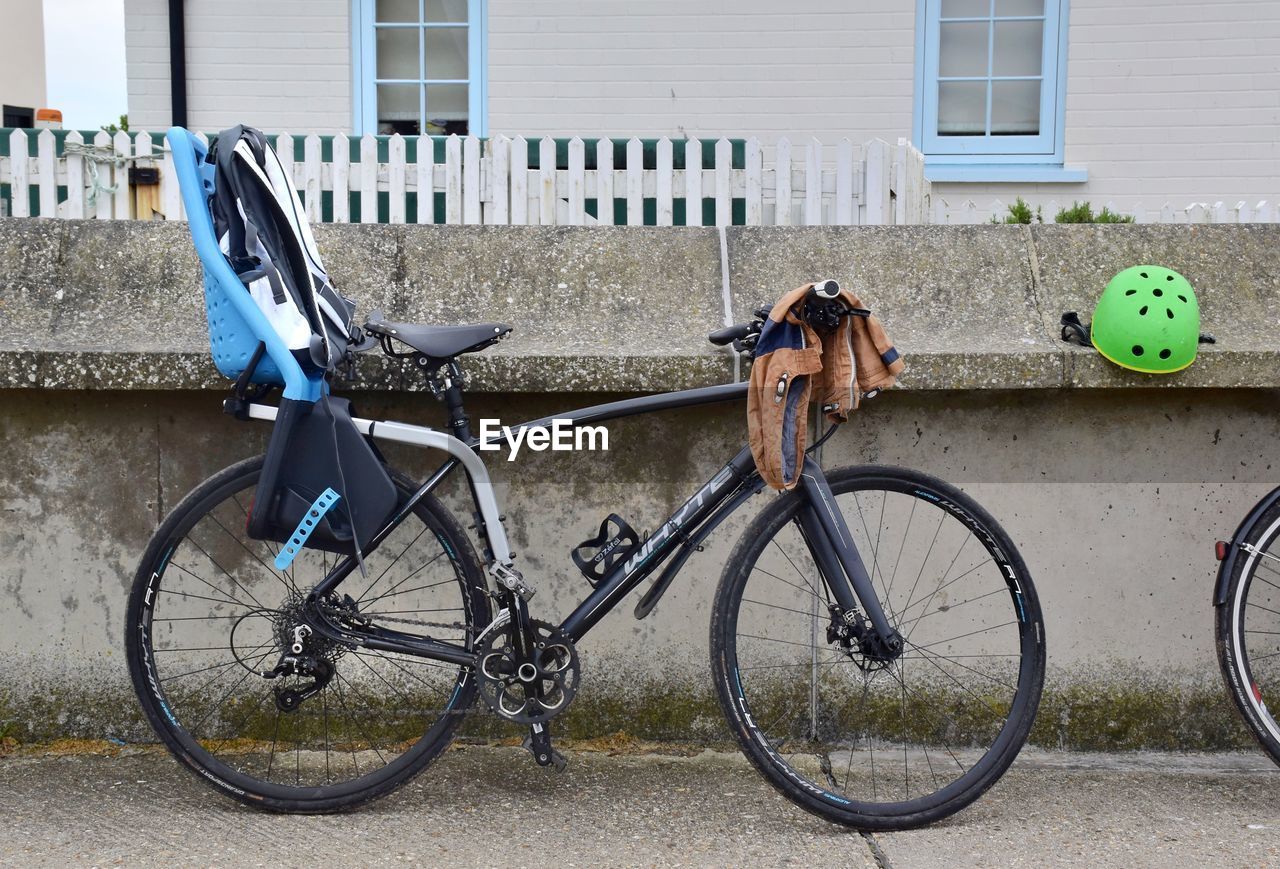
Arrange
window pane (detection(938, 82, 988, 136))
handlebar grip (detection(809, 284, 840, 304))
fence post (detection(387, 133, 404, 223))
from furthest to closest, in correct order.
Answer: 1. window pane (detection(938, 82, 988, 136))
2. fence post (detection(387, 133, 404, 223))
3. handlebar grip (detection(809, 284, 840, 304))

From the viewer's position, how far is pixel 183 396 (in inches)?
139

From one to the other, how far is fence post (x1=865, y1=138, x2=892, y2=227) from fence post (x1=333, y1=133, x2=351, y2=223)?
269 cm

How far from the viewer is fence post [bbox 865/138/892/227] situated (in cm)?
615

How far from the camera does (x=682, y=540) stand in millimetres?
3156

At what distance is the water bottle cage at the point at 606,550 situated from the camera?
10.3ft

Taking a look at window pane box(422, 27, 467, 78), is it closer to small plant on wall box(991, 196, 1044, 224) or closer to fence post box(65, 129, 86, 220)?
fence post box(65, 129, 86, 220)

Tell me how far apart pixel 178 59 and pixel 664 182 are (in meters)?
5.24

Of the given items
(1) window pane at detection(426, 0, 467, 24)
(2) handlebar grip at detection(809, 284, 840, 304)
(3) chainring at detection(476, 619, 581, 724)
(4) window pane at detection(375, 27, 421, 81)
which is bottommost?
(3) chainring at detection(476, 619, 581, 724)

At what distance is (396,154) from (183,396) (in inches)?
120

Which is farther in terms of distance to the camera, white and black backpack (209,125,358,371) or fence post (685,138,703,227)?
fence post (685,138,703,227)

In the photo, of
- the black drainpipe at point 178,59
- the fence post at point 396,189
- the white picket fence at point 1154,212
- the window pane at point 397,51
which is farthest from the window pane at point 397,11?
the white picket fence at point 1154,212

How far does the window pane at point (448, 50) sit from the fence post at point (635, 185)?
4.15m

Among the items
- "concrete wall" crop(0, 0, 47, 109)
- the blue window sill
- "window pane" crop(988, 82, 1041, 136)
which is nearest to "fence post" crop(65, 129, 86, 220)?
the blue window sill

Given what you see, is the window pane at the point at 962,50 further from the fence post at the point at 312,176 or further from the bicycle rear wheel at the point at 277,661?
the bicycle rear wheel at the point at 277,661
